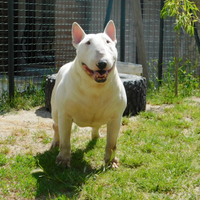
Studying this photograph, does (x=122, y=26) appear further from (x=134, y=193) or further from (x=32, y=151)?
(x=134, y=193)

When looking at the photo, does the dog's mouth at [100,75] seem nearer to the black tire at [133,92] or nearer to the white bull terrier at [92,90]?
the white bull terrier at [92,90]

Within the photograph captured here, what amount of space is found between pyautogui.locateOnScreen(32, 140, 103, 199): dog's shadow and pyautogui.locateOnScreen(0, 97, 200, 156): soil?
14.8 inches

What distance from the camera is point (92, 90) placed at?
3430mm

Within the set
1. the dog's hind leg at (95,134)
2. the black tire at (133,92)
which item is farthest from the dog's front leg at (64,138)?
the black tire at (133,92)

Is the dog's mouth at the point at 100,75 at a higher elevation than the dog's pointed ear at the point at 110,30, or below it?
below

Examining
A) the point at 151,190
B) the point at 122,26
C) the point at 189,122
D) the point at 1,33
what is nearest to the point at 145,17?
the point at 122,26

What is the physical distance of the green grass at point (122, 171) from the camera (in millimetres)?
3094

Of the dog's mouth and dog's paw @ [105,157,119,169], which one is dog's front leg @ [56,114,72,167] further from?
the dog's mouth

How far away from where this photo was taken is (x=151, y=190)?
10.4ft

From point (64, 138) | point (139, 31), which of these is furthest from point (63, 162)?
point (139, 31)

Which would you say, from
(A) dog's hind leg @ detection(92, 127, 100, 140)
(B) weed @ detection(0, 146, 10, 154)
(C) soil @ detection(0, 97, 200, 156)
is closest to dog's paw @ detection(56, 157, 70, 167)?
(C) soil @ detection(0, 97, 200, 156)

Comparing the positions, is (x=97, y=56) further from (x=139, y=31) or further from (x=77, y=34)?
(x=139, y=31)

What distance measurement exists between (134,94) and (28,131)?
1.86 meters

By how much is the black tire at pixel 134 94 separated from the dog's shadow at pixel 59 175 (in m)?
1.88
